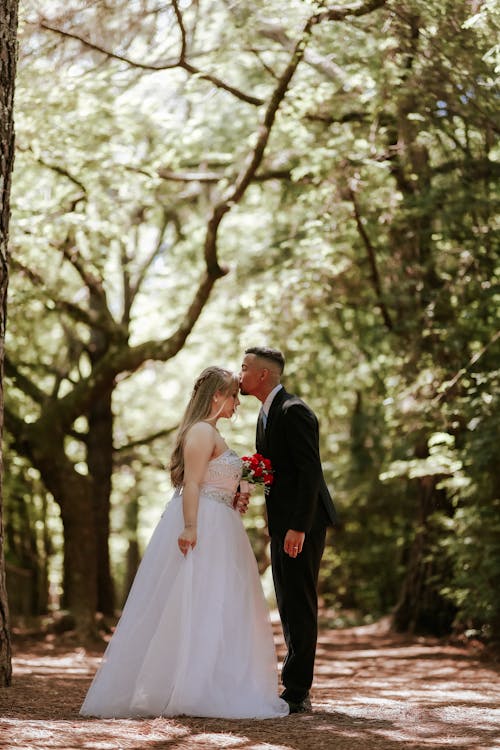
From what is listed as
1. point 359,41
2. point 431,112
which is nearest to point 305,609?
point 431,112

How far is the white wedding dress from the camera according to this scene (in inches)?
215

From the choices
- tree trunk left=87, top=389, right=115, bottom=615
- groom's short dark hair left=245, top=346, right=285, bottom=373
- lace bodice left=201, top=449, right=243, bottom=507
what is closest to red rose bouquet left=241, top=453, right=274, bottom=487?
lace bodice left=201, top=449, right=243, bottom=507

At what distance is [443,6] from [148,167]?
15.7ft

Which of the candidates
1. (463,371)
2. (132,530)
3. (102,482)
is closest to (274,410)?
(463,371)

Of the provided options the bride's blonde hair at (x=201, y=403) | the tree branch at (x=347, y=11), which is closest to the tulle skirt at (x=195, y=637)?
the bride's blonde hair at (x=201, y=403)

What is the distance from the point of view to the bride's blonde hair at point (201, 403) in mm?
5945

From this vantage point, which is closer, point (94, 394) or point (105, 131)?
point (105, 131)

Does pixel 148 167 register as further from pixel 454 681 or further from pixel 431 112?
pixel 454 681

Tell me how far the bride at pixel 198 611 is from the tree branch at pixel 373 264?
5852 millimetres

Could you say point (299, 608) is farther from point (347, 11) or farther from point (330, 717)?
point (347, 11)

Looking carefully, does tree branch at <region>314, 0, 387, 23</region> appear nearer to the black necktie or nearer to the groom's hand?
the black necktie

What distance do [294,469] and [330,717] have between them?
1516mm

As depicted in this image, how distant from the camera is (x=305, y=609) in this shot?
19.3 feet

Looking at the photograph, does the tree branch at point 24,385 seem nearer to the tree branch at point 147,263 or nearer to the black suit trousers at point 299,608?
the tree branch at point 147,263
